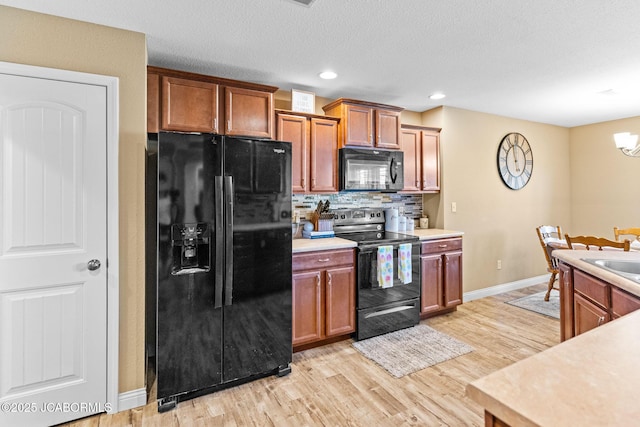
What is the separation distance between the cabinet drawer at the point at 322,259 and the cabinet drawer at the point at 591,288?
1.67 meters

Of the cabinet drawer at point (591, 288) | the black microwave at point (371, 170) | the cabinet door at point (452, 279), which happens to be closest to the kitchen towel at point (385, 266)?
the black microwave at point (371, 170)

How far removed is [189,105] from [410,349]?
281cm

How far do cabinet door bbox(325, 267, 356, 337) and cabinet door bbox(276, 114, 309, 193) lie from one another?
2.93 ft

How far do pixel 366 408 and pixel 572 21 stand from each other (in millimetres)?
2846

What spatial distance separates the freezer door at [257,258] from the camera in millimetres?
2342

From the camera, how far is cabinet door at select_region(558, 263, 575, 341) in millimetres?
2299

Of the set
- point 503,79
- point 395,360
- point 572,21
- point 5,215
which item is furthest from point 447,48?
point 5,215

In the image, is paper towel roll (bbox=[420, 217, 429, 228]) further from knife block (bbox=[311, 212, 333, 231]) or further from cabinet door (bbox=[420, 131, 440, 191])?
knife block (bbox=[311, 212, 333, 231])

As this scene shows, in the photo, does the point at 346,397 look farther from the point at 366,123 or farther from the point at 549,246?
the point at 549,246

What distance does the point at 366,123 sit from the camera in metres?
3.55

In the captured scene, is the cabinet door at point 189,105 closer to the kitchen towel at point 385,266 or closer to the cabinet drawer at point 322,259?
the cabinet drawer at point 322,259

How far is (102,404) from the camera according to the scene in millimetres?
2135

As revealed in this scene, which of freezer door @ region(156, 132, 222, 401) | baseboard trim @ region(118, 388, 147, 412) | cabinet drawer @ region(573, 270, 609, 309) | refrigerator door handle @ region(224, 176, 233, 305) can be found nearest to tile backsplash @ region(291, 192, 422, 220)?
refrigerator door handle @ region(224, 176, 233, 305)

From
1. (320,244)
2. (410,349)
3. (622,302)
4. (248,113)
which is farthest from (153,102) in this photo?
(622,302)
